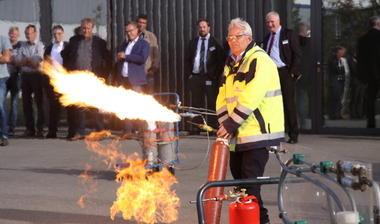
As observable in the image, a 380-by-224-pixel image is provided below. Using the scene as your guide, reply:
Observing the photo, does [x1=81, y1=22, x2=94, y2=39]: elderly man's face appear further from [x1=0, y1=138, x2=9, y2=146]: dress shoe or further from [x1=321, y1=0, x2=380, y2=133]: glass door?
[x1=321, y1=0, x2=380, y2=133]: glass door

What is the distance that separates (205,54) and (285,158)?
1115 cm

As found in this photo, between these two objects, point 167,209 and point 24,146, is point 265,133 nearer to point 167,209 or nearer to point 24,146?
point 167,209

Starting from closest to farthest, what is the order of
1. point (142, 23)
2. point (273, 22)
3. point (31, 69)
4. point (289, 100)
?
point (273, 22)
point (289, 100)
point (142, 23)
point (31, 69)

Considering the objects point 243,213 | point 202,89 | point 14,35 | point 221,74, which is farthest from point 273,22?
point 243,213

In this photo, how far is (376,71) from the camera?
14891mm

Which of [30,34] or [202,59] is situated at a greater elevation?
[30,34]

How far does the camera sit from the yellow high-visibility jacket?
19.1 ft

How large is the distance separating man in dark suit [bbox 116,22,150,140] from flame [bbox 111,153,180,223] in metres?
4.26

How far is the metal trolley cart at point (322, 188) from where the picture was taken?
297 centimetres

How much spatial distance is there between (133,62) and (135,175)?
190 inches

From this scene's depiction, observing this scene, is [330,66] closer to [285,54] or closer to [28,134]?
[285,54]

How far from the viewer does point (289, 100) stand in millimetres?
13344

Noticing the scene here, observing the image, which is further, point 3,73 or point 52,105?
point 52,105

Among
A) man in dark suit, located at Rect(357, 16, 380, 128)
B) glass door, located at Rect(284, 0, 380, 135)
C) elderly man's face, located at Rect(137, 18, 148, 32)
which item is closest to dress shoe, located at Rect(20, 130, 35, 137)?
elderly man's face, located at Rect(137, 18, 148, 32)
